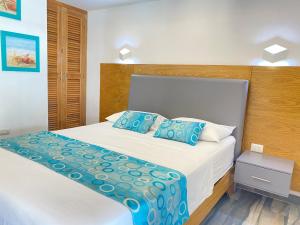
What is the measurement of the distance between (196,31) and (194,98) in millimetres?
841

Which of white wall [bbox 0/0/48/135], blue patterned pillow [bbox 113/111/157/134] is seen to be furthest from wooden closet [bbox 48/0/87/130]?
blue patterned pillow [bbox 113/111/157/134]

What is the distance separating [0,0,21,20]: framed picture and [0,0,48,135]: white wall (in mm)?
51

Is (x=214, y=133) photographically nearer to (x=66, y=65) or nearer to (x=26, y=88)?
(x=26, y=88)

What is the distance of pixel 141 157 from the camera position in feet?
6.26

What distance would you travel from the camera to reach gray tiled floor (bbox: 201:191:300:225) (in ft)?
7.02

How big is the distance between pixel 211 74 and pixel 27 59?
2.38 meters

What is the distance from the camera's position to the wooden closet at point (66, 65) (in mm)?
3604

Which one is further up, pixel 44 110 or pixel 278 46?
pixel 278 46

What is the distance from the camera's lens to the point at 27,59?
3.05 metres

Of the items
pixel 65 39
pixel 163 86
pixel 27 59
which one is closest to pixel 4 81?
pixel 27 59

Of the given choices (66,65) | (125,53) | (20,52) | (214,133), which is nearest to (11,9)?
(20,52)

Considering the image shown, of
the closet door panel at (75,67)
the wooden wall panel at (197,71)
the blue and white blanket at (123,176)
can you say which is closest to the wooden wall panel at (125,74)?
the wooden wall panel at (197,71)

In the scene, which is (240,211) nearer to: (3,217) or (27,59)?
(3,217)

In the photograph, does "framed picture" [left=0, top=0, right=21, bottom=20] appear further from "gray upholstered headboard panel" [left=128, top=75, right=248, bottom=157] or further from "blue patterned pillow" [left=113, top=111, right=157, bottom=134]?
"blue patterned pillow" [left=113, top=111, right=157, bottom=134]
